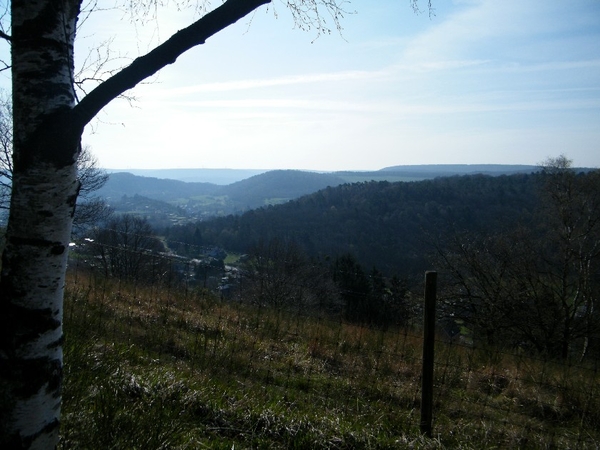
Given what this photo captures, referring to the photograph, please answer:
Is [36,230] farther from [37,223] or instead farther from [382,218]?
[382,218]

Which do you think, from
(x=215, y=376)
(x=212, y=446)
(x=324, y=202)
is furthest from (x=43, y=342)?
(x=324, y=202)

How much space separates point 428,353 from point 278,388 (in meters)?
1.69

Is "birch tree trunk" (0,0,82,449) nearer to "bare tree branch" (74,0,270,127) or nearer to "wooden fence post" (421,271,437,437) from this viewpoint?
"bare tree branch" (74,0,270,127)

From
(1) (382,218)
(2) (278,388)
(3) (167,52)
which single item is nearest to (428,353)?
(2) (278,388)

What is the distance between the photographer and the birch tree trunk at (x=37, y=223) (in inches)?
67.5

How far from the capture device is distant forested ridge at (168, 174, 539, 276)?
167ft

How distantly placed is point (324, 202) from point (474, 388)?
64.9 meters

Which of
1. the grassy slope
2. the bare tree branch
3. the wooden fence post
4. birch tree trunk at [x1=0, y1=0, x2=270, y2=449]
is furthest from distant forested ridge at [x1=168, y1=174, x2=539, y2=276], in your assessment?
birch tree trunk at [x1=0, y1=0, x2=270, y2=449]

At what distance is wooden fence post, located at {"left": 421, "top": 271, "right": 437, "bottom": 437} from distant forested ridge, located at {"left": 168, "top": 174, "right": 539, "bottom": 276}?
41.4 meters

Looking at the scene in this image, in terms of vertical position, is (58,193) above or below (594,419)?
above

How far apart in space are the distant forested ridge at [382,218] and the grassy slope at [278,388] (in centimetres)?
3897

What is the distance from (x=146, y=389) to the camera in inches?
148

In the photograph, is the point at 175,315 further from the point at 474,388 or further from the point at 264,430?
the point at 474,388

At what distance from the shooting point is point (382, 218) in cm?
5956
